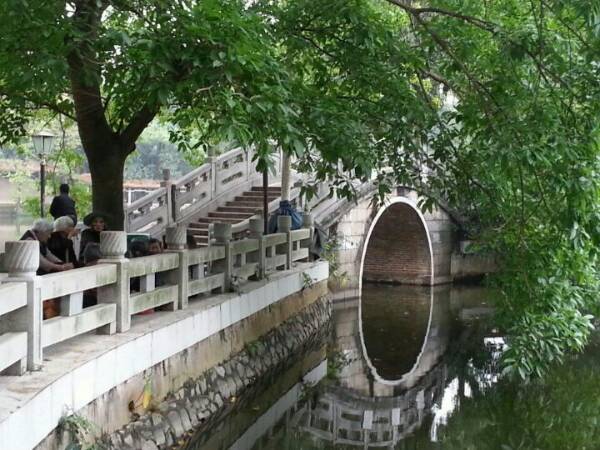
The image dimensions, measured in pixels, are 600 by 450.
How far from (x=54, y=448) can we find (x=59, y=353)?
86 cm

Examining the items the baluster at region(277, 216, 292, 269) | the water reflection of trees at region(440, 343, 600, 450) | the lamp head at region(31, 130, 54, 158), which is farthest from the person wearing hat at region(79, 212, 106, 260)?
the lamp head at region(31, 130, 54, 158)

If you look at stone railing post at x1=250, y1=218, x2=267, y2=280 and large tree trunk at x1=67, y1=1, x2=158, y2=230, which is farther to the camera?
stone railing post at x1=250, y1=218, x2=267, y2=280

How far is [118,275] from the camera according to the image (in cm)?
689

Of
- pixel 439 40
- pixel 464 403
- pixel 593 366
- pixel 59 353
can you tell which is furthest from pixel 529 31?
pixel 593 366

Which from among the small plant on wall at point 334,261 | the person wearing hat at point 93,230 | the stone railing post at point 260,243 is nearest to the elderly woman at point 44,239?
the person wearing hat at point 93,230

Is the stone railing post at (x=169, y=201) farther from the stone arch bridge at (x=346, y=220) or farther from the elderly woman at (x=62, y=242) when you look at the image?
the elderly woman at (x=62, y=242)

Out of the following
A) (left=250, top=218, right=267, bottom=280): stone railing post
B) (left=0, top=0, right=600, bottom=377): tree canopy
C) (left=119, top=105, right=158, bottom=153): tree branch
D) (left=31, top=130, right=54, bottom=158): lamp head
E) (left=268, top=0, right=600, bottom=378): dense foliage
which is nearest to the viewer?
(left=0, top=0, right=600, bottom=377): tree canopy

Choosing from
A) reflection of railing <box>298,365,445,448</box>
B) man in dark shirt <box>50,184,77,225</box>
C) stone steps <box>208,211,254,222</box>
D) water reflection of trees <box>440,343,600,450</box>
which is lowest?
reflection of railing <box>298,365,445,448</box>

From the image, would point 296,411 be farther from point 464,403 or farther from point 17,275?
point 17,275

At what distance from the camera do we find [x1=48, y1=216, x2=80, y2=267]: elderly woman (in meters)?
8.06

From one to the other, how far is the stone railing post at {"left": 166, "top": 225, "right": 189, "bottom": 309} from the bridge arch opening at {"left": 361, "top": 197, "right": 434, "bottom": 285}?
41.1 feet

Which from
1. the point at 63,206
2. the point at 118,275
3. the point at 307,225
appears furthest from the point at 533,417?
the point at 63,206

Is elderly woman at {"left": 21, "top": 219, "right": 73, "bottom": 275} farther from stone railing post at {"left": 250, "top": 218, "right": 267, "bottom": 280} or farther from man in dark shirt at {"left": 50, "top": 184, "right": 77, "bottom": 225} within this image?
man in dark shirt at {"left": 50, "top": 184, "right": 77, "bottom": 225}

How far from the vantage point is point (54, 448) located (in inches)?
215
